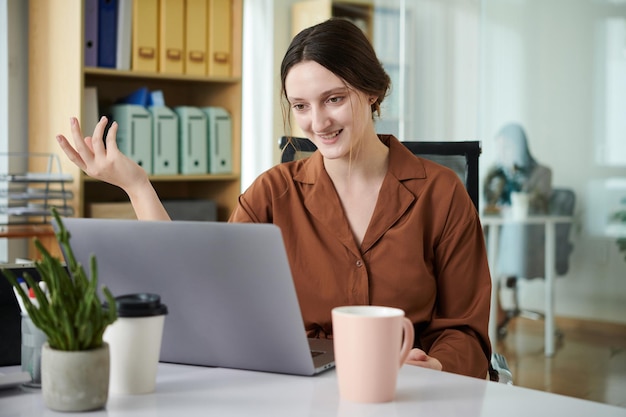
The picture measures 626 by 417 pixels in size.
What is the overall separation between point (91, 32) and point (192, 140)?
0.59 metres

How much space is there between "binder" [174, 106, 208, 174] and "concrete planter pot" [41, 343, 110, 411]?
102 inches

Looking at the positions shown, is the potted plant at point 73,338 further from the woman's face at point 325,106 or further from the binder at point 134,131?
the binder at point 134,131

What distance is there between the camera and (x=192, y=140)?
3549 mm

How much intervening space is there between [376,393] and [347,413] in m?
0.05

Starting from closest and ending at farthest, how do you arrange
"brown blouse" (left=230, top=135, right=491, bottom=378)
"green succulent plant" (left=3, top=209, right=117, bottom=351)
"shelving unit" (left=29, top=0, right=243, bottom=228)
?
"green succulent plant" (left=3, top=209, right=117, bottom=351)
"brown blouse" (left=230, top=135, right=491, bottom=378)
"shelving unit" (left=29, top=0, right=243, bottom=228)

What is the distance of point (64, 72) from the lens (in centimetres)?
323

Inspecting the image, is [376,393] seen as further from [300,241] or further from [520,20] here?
[520,20]

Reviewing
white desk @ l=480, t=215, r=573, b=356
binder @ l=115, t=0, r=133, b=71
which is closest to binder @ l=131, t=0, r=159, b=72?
binder @ l=115, t=0, r=133, b=71

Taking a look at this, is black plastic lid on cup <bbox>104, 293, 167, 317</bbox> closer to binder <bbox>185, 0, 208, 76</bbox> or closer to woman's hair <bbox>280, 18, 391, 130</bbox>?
woman's hair <bbox>280, 18, 391, 130</bbox>

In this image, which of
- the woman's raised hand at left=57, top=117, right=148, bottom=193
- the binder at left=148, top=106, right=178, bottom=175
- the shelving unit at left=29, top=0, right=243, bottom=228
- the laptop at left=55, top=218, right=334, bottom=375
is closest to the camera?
the laptop at left=55, top=218, right=334, bottom=375

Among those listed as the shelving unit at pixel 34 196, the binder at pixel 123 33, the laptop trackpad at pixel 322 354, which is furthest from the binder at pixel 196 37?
the laptop trackpad at pixel 322 354

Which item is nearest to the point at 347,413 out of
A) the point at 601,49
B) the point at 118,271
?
the point at 118,271

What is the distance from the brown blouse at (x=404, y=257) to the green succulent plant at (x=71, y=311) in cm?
66

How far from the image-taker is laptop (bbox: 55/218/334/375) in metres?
1.06
